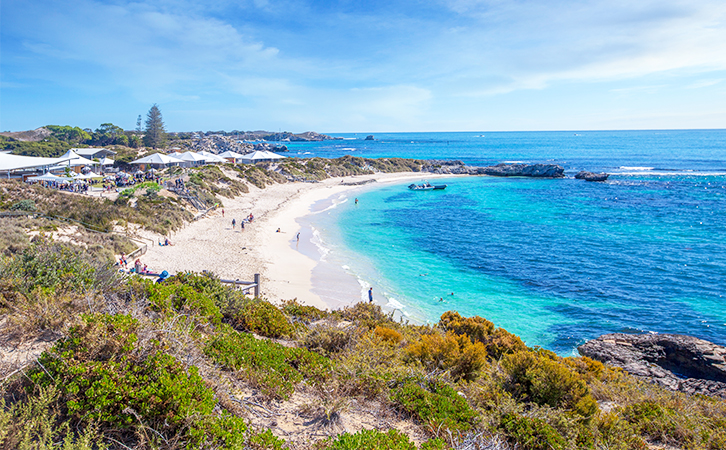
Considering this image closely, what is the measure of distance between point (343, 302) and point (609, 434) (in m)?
10.8

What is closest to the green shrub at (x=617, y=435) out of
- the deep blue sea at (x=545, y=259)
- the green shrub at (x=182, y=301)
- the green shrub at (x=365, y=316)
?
the green shrub at (x=365, y=316)

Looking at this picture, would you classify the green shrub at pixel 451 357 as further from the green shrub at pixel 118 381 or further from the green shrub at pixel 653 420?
the green shrub at pixel 118 381

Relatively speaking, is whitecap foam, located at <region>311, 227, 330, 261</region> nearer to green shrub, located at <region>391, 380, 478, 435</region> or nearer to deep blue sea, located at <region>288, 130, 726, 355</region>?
deep blue sea, located at <region>288, 130, 726, 355</region>

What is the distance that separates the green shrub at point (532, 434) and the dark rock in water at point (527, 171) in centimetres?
6828

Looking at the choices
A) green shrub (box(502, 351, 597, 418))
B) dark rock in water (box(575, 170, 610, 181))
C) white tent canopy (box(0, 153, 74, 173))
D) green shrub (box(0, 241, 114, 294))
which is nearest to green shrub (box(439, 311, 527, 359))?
green shrub (box(502, 351, 597, 418))

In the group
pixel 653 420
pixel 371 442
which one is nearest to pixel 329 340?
pixel 371 442

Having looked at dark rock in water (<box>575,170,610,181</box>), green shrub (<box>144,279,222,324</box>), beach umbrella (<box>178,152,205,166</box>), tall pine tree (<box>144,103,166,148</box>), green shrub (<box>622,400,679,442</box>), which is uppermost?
tall pine tree (<box>144,103,166,148</box>)

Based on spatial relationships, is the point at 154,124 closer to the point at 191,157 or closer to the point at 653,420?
the point at 191,157

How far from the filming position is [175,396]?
3.40 m

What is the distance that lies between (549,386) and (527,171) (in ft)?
225

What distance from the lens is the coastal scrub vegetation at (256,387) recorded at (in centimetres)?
339

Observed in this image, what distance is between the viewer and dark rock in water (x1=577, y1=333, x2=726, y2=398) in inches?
399

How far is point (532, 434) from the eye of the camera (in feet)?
15.0

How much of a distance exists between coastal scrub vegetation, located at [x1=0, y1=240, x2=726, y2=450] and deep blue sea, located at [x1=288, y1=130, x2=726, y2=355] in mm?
7575
